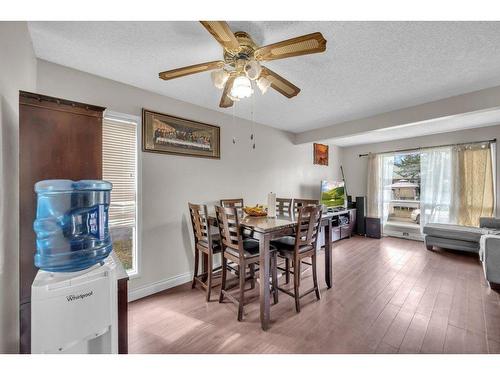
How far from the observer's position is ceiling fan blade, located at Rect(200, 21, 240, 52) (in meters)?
1.10

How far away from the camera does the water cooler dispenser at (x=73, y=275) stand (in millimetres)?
933

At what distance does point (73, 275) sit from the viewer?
1026 millimetres

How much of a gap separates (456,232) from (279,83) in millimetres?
4188

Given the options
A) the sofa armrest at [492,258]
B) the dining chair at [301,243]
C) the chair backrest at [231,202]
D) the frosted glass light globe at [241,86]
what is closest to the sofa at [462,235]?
the sofa armrest at [492,258]

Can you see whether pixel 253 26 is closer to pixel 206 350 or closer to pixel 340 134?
pixel 206 350

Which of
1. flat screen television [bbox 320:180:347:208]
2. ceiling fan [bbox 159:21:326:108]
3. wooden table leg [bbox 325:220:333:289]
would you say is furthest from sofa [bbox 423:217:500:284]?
ceiling fan [bbox 159:21:326:108]

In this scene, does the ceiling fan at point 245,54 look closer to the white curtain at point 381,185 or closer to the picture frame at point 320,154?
the picture frame at point 320,154

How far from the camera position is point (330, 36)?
158cm

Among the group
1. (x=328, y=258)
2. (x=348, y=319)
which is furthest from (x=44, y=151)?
(x=328, y=258)

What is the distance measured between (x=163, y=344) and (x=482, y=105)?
4031 millimetres

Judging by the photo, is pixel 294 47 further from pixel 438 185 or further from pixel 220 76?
pixel 438 185

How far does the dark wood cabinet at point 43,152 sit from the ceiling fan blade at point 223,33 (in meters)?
0.88

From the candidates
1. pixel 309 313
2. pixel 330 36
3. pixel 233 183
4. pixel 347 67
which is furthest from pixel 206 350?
pixel 347 67

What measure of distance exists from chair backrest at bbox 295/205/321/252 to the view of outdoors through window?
4.11m
